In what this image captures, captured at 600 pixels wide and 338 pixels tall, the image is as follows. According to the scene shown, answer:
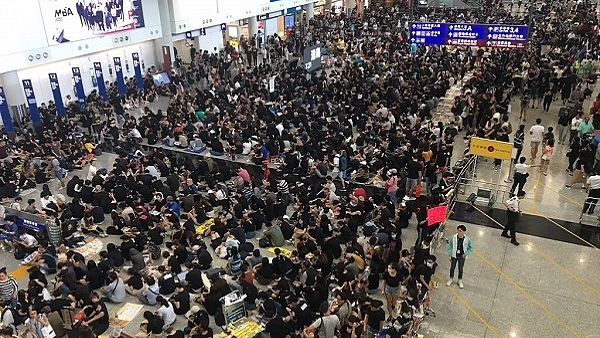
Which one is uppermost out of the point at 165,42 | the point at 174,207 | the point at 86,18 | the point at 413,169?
the point at 86,18

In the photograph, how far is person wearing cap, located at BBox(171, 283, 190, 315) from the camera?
386 inches

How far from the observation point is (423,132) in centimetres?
1672

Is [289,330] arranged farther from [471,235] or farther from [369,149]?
[369,149]

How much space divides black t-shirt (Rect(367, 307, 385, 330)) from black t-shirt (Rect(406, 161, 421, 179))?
5.98 metres

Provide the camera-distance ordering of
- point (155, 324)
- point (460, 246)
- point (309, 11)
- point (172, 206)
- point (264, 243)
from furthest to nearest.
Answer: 1. point (309, 11)
2. point (172, 206)
3. point (264, 243)
4. point (460, 246)
5. point (155, 324)

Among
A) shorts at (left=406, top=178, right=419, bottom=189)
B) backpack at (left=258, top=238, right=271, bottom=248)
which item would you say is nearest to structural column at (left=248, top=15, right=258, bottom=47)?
shorts at (left=406, top=178, right=419, bottom=189)

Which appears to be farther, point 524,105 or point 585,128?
point 524,105

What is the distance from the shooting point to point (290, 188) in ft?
46.3

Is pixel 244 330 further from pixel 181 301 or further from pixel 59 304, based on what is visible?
pixel 59 304

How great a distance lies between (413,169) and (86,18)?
18.2 m

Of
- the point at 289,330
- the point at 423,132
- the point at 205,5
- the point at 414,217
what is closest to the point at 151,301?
the point at 289,330

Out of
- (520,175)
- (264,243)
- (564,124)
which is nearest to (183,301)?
(264,243)

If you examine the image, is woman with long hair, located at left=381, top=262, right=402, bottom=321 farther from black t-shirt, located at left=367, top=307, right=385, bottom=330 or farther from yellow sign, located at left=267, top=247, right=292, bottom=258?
yellow sign, located at left=267, top=247, right=292, bottom=258

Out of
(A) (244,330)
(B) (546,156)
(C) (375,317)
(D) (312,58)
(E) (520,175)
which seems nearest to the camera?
(C) (375,317)
